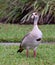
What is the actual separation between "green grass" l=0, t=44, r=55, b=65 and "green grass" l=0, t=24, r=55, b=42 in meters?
1.13

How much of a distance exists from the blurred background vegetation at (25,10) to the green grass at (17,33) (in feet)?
3.56

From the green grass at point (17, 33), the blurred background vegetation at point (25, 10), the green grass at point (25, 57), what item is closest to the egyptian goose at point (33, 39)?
the green grass at point (25, 57)

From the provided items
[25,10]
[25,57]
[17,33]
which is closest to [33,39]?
[25,57]

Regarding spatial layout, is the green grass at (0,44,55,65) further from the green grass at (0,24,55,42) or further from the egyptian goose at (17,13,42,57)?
the green grass at (0,24,55,42)

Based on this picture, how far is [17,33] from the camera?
11734 millimetres

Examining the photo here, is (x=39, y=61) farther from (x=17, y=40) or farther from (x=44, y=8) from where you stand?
(x=44, y=8)

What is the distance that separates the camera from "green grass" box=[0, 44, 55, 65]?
7.51 metres

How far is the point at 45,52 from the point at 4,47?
4.35 feet

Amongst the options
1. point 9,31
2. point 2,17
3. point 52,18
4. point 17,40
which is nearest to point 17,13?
point 2,17

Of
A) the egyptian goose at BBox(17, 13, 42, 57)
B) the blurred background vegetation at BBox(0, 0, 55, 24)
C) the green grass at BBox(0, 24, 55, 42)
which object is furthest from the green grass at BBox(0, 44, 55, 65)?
the blurred background vegetation at BBox(0, 0, 55, 24)

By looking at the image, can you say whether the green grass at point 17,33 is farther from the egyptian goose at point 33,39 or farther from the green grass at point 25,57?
the egyptian goose at point 33,39

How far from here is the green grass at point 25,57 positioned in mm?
7506

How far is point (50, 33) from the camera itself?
1159 centimetres

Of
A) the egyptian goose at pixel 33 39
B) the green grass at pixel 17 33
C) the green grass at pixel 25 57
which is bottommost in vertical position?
the green grass at pixel 17 33
